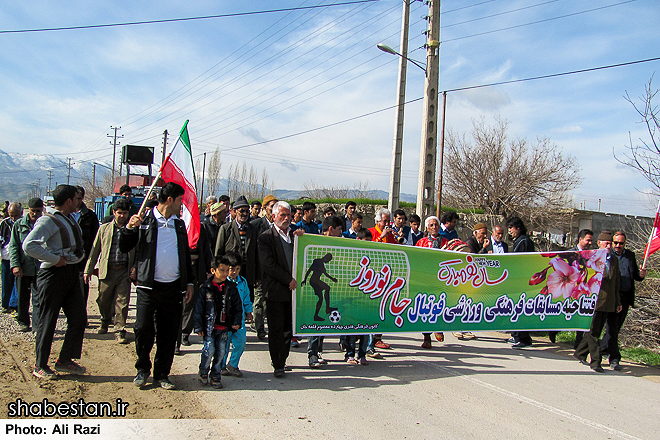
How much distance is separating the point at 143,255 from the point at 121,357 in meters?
1.85

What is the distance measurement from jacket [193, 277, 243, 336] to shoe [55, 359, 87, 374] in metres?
1.33

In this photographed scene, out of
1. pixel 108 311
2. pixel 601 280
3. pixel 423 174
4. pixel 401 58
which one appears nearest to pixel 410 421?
pixel 601 280

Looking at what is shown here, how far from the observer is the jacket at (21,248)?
6922 mm

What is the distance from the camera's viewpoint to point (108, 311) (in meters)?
7.00

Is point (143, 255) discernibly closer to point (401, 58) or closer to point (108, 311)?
point (108, 311)

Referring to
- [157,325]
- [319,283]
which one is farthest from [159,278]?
[319,283]

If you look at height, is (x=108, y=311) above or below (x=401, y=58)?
below

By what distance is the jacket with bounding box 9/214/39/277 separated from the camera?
273 inches

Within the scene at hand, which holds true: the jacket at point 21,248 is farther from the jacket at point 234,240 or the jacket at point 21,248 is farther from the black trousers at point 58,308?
the jacket at point 234,240

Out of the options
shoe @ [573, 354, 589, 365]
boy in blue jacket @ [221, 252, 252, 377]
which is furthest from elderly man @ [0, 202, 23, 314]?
shoe @ [573, 354, 589, 365]

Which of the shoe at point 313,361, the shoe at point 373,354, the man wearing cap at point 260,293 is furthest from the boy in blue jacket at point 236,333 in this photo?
the shoe at point 373,354

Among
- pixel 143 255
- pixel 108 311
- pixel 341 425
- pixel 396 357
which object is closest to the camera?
pixel 341 425

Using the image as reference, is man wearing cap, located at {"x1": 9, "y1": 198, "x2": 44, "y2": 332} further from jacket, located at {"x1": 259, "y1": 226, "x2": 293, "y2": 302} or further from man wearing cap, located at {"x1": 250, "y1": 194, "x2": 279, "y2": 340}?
jacket, located at {"x1": 259, "y1": 226, "x2": 293, "y2": 302}

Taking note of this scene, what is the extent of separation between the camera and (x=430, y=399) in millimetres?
4844
